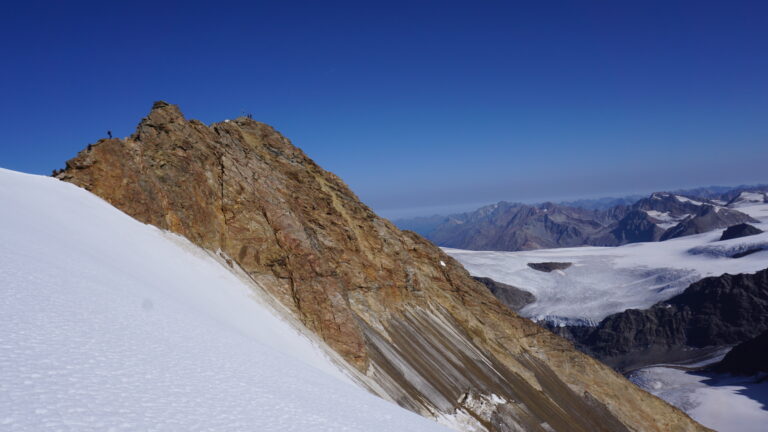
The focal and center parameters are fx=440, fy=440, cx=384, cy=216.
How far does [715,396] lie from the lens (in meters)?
75.9

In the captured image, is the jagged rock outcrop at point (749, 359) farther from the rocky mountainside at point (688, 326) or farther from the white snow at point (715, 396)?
the rocky mountainside at point (688, 326)

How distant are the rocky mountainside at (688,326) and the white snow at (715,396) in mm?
24524

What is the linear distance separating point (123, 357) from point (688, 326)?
474 feet

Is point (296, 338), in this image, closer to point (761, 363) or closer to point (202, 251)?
point (202, 251)

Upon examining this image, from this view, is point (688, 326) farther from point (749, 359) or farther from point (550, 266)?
point (550, 266)

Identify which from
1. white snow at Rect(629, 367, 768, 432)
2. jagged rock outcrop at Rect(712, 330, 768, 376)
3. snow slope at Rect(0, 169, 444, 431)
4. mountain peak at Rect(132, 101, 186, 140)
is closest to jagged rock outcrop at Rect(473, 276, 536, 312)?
white snow at Rect(629, 367, 768, 432)

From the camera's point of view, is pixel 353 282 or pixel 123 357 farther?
pixel 353 282

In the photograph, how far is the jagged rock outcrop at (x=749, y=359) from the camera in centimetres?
8319

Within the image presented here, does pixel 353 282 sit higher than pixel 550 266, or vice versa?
pixel 353 282

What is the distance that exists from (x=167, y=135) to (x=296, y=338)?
50.8 feet

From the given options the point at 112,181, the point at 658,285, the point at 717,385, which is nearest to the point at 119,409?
the point at 112,181

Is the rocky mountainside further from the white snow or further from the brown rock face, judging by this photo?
the brown rock face

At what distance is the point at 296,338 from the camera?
62.7 ft


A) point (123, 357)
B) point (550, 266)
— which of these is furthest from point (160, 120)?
point (550, 266)
